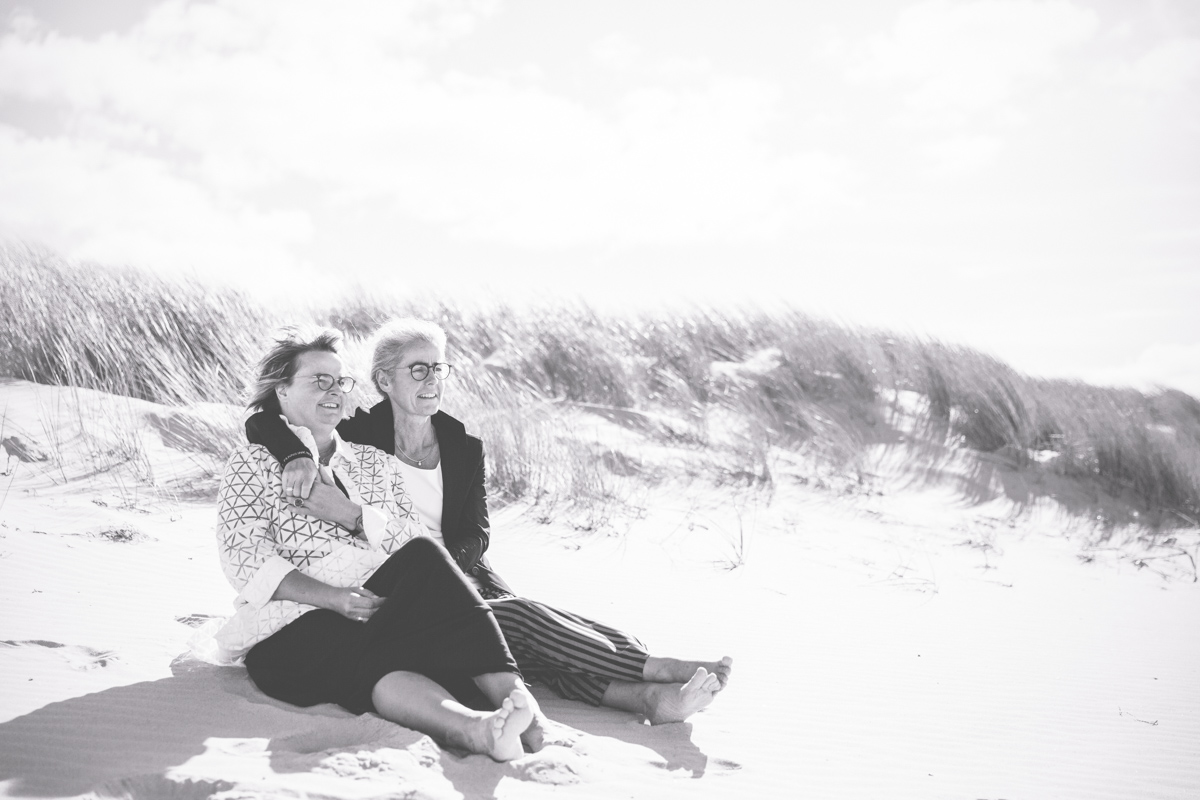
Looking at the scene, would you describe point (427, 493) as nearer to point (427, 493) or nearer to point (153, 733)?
point (427, 493)

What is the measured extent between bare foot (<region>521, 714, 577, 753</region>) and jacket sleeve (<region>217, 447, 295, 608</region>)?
943 mm

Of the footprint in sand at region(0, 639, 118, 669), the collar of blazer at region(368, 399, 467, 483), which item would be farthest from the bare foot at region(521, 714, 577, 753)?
the footprint in sand at region(0, 639, 118, 669)

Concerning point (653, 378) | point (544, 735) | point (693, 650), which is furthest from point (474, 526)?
point (653, 378)

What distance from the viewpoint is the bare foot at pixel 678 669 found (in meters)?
3.29

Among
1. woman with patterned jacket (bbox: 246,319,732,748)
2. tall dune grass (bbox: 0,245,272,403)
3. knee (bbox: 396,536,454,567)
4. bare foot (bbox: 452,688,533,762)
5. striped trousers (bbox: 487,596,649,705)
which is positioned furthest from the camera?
tall dune grass (bbox: 0,245,272,403)

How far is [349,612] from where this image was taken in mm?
2996

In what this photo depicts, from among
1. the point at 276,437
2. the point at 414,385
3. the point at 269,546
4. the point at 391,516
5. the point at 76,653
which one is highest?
the point at 414,385

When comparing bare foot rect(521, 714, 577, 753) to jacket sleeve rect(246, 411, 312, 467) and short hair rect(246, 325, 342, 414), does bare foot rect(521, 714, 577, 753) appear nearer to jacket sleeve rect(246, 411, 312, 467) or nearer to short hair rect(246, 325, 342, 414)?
jacket sleeve rect(246, 411, 312, 467)

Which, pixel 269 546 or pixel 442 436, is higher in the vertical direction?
pixel 442 436

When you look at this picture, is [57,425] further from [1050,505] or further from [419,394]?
[1050,505]

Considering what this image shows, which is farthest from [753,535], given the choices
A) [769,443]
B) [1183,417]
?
[1183,417]

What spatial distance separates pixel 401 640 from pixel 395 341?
1.26 metres

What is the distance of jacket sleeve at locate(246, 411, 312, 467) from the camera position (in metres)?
3.11

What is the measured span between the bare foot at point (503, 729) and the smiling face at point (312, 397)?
124cm
